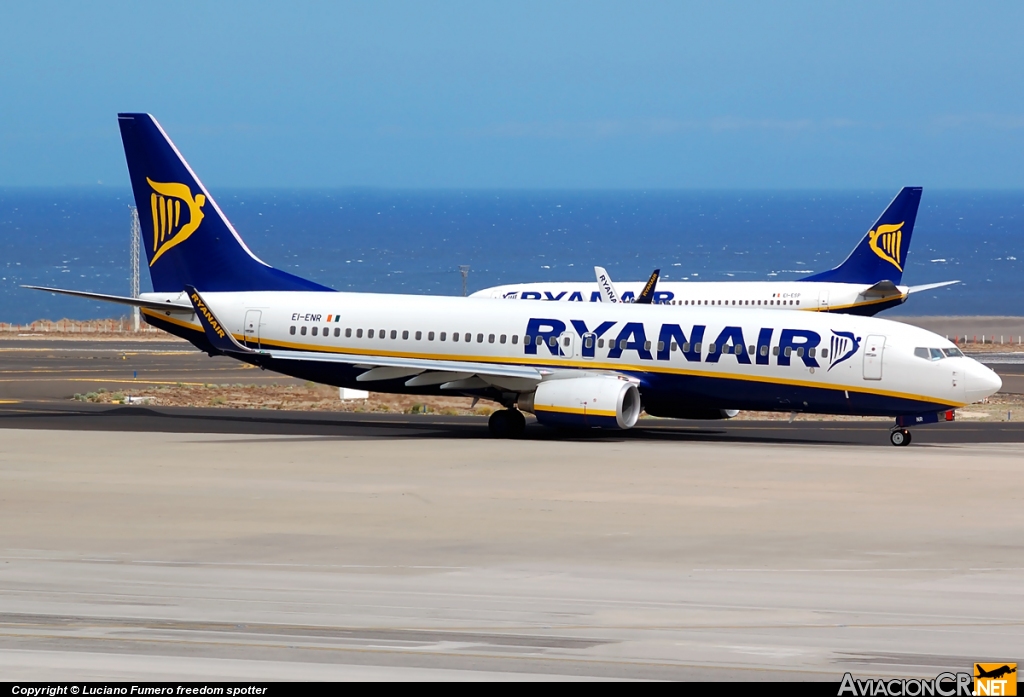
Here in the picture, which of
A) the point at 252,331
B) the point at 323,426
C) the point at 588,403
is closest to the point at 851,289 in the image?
the point at 323,426

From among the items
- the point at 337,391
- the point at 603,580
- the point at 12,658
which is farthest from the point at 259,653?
the point at 337,391

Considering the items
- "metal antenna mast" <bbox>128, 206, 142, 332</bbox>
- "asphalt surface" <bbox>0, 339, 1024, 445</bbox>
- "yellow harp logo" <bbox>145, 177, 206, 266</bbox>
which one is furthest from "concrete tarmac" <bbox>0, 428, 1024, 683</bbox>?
"metal antenna mast" <bbox>128, 206, 142, 332</bbox>

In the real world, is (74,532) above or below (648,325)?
below

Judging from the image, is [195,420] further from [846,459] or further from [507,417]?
[846,459]

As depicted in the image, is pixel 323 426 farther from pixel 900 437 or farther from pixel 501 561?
pixel 501 561

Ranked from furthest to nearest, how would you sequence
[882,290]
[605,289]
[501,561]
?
1. [882,290]
2. [605,289]
3. [501,561]

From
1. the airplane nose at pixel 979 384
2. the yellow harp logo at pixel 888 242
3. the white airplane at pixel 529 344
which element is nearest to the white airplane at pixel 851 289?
the yellow harp logo at pixel 888 242

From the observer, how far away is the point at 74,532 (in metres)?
25.5

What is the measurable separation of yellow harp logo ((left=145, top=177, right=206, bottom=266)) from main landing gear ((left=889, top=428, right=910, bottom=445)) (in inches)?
872

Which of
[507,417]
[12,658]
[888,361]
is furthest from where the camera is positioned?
[507,417]

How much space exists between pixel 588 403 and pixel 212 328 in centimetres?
1080

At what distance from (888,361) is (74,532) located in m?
22.7

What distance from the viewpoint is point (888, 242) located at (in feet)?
239

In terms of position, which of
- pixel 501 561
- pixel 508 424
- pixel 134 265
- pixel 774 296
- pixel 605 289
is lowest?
pixel 501 561
